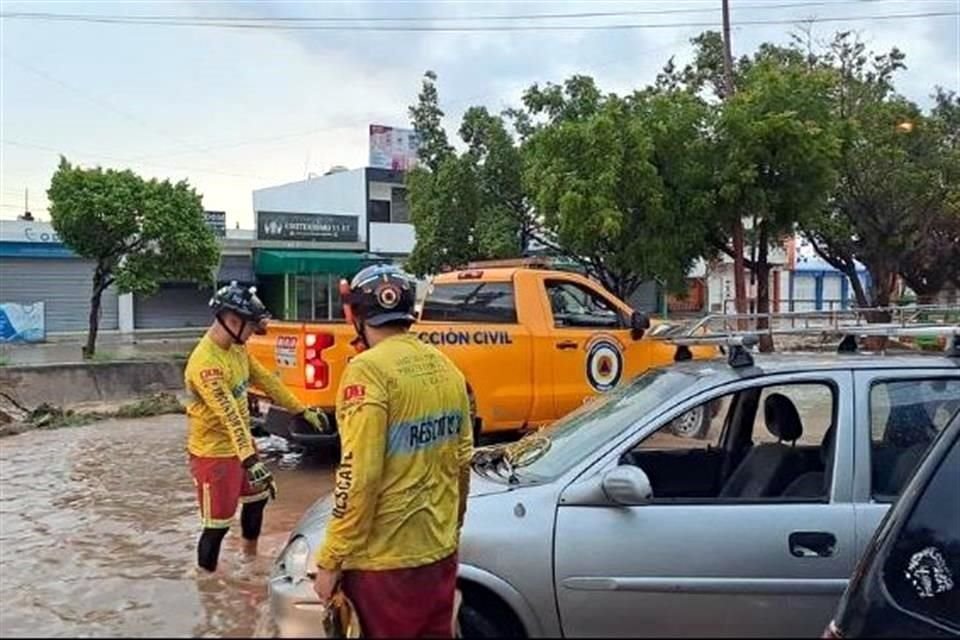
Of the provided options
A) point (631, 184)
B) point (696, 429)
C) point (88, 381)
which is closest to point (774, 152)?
point (631, 184)

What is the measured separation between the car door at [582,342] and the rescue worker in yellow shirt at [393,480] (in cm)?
658

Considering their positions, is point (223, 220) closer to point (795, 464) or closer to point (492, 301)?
point (492, 301)

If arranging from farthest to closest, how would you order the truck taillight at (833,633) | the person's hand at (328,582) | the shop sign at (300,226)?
the shop sign at (300,226) < the person's hand at (328,582) < the truck taillight at (833,633)

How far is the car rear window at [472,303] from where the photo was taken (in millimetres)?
9984

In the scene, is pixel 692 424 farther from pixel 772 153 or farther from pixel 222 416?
pixel 772 153

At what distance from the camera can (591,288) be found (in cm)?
1015

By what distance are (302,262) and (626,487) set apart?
37.7 m

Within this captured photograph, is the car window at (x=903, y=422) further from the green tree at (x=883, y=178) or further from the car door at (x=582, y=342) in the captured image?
the green tree at (x=883, y=178)

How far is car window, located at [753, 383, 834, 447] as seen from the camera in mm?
4121

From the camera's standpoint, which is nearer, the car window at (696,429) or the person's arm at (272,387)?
the car window at (696,429)

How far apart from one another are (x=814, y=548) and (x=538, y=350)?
6027 millimetres

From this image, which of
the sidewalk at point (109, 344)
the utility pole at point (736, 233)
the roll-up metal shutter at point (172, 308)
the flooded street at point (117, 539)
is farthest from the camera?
the roll-up metal shutter at point (172, 308)

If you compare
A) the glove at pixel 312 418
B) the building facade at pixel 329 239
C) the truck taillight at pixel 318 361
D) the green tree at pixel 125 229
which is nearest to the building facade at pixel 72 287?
the building facade at pixel 329 239

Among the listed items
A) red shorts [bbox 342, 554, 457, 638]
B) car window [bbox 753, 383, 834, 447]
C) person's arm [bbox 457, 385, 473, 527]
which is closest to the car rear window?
car window [bbox 753, 383, 834, 447]
